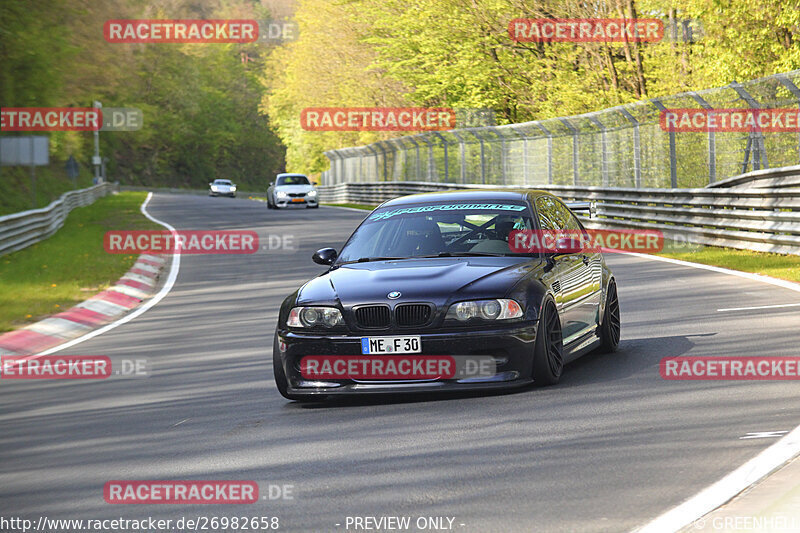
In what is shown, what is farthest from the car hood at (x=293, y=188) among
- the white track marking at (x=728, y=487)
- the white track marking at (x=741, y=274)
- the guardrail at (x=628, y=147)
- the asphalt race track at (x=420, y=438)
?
the white track marking at (x=728, y=487)

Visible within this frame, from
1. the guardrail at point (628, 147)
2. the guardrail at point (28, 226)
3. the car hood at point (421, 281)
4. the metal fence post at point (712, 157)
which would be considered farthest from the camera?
the guardrail at point (28, 226)

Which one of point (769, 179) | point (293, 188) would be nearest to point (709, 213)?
point (769, 179)

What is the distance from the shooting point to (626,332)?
11516 mm

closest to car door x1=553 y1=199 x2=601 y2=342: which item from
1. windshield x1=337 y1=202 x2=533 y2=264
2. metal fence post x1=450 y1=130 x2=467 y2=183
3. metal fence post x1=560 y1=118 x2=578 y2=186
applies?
windshield x1=337 y1=202 x2=533 y2=264

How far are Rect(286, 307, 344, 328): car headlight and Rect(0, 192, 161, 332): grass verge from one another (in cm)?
763

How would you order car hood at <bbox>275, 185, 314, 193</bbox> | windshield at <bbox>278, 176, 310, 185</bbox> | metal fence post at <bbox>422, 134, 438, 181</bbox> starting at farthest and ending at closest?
windshield at <bbox>278, 176, 310, 185</bbox> → car hood at <bbox>275, 185, 314, 193</bbox> → metal fence post at <bbox>422, 134, 438, 181</bbox>

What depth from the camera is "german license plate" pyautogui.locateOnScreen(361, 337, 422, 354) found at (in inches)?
311

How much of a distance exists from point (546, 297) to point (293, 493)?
119 inches

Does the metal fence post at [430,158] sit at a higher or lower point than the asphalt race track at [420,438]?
higher

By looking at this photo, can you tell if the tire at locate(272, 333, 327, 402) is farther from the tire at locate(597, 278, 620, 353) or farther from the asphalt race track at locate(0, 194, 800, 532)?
the tire at locate(597, 278, 620, 353)

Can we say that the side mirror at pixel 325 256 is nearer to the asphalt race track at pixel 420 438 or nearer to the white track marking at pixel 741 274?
the asphalt race track at pixel 420 438

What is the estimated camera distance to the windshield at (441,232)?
9.12 meters

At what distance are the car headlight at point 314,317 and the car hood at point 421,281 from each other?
0.06 meters

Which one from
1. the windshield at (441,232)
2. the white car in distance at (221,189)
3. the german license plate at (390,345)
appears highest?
the white car in distance at (221,189)
